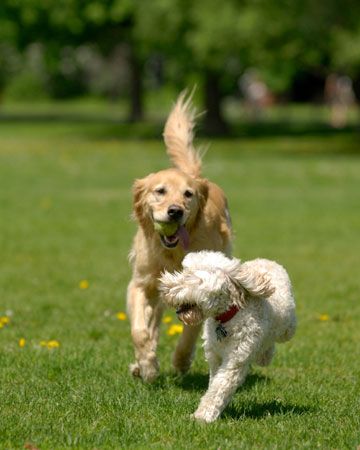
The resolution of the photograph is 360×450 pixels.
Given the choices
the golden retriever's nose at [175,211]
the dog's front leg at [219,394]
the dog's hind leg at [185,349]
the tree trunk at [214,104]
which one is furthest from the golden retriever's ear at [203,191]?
the tree trunk at [214,104]

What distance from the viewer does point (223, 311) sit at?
18.3ft

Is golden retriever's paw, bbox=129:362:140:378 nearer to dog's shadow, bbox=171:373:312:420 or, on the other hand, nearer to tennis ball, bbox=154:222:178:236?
dog's shadow, bbox=171:373:312:420

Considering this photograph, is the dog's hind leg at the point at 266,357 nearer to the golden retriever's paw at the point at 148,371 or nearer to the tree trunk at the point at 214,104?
the golden retriever's paw at the point at 148,371

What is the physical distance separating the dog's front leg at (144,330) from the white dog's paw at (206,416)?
100 cm

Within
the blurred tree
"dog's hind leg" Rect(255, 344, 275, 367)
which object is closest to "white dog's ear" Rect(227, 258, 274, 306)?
"dog's hind leg" Rect(255, 344, 275, 367)

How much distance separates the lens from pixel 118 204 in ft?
57.5

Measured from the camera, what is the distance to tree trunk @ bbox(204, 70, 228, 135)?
3641 cm

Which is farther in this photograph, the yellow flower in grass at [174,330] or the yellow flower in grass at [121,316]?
the yellow flower in grass at [121,316]

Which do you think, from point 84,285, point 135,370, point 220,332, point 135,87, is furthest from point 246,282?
point 135,87

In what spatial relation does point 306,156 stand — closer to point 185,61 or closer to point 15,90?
point 185,61

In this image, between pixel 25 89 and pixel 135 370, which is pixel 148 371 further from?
pixel 25 89

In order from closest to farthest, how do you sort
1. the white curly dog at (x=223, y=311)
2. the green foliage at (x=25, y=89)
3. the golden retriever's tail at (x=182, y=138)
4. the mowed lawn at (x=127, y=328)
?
the mowed lawn at (x=127, y=328)
the white curly dog at (x=223, y=311)
the golden retriever's tail at (x=182, y=138)
the green foliage at (x=25, y=89)

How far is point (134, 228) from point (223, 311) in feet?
30.4

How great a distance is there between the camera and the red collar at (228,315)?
562 centimetres
